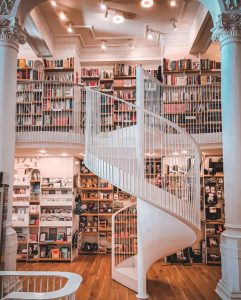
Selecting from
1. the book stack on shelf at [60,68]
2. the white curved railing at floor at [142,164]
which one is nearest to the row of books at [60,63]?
the book stack on shelf at [60,68]

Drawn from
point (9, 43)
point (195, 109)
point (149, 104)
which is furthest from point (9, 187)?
point (195, 109)

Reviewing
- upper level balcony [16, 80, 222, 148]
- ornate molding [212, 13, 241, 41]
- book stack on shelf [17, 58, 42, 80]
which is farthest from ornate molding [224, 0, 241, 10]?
book stack on shelf [17, 58, 42, 80]

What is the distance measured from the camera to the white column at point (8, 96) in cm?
425

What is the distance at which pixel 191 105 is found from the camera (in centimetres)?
674

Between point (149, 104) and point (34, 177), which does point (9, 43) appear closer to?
point (149, 104)

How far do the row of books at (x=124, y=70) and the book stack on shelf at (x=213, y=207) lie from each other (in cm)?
296

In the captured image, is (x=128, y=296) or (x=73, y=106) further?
(x=73, y=106)

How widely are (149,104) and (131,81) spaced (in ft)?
6.51

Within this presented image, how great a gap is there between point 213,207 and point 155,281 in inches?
94.5

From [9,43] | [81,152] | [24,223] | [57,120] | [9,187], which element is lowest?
[24,223]

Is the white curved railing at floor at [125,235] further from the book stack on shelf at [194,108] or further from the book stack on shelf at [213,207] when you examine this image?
the book stack on shelf at [194,108]

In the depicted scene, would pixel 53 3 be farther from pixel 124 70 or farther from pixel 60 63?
pixel 124 70

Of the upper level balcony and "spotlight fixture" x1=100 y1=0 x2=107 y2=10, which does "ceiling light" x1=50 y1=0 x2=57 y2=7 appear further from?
the upper level balcony

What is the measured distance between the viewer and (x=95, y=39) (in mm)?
7699
